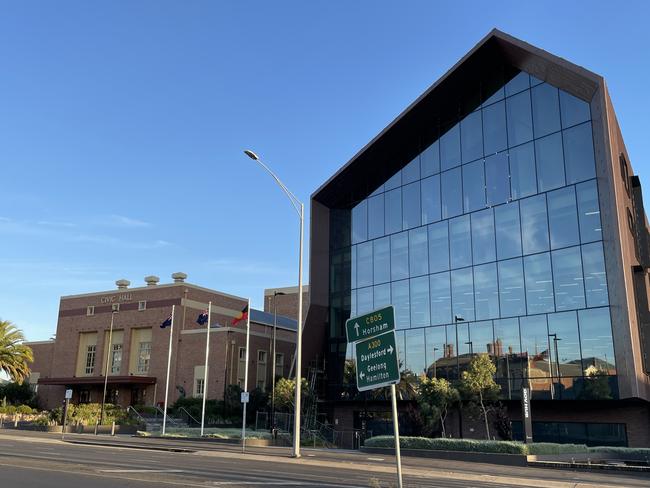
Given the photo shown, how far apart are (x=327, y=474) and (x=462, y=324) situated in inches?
846

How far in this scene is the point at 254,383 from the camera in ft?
204

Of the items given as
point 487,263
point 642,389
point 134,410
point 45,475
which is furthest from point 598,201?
point 134,410

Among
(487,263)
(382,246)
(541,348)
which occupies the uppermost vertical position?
(382,246)

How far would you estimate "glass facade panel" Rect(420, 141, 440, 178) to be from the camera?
4322 cm

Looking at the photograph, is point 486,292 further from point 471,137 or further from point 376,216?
point 376,216

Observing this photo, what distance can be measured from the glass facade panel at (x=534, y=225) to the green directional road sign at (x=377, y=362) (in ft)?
93.4

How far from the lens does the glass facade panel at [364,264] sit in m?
45.3

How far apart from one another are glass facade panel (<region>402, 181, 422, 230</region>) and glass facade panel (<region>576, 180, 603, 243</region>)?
37.7 feet

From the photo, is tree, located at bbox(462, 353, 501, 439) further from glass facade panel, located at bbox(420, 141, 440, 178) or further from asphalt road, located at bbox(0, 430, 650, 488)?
glass facade panel, located at bbox(420, 141, 440, 178)

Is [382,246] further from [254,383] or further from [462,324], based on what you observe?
[254,383]

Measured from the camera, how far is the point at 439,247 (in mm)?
41156

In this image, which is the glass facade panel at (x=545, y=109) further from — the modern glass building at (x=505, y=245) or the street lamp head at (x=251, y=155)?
the street lamp head at (x=251, y=155)

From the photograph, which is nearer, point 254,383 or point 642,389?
point 642,389

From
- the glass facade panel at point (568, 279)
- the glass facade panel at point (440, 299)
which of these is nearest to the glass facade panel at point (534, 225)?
the glass facade panel at point (568, 279)
